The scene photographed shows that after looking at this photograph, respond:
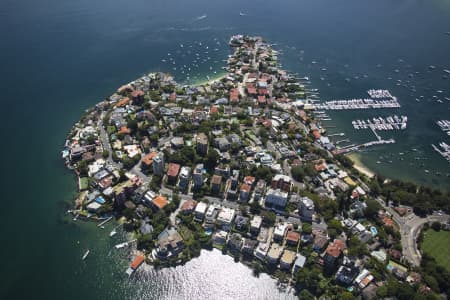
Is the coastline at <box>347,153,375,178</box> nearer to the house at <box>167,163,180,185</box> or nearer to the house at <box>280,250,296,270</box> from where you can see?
the house at <box>280,250,296,270</box>

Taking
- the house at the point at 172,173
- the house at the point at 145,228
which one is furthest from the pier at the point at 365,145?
the house at the point at 145,228

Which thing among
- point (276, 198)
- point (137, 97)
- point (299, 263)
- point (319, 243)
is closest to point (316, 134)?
point (276, 198)

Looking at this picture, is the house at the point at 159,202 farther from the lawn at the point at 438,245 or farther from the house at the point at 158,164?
the lawn at the point at 438,245

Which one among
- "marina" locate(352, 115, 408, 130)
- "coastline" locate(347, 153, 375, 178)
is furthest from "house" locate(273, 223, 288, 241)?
"marina" locate(352, 115, 408, 130)

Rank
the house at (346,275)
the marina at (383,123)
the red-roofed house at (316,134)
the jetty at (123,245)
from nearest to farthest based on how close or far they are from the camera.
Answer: the house at (346,275) → the jetty at (123,245) → the red-roofed house at (316,134) → the marina at (383,123)

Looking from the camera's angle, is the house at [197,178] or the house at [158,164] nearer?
the house at [197,178]

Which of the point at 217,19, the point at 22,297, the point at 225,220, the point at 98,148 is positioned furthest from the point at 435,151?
the point at 217,19
